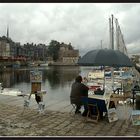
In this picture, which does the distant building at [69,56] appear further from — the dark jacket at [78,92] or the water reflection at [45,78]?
the dark jacket at [78,92]

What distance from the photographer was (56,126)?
27.9ft

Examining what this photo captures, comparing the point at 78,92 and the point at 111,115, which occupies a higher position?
the point at 78,92

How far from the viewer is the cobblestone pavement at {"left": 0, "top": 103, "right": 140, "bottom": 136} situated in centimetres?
779

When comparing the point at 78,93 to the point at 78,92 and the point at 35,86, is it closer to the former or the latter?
the point at 78,92

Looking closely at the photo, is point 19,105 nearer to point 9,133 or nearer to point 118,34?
point 9,133

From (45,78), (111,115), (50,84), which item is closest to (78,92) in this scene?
(111,115)

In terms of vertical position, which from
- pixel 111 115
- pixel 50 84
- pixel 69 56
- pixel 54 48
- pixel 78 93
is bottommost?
pixel 50 84

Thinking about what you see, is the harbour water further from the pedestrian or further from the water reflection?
the pedestrian

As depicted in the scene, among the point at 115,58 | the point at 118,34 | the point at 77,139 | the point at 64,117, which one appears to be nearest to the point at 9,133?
the point at 77,139

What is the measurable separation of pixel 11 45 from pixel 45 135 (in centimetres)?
16730

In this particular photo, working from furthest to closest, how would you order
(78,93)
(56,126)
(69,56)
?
(69,56) → (78,93) → (56,126)

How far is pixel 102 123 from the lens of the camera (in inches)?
357

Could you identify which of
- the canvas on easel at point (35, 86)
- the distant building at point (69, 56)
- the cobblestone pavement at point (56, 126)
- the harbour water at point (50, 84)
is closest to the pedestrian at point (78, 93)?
the cobblestone pavement at point (56, 126)

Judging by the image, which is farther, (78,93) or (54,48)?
(54,48)
